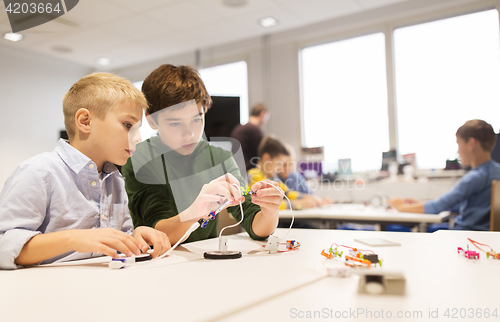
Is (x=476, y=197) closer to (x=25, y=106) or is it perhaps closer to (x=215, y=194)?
(x=215, y=194)

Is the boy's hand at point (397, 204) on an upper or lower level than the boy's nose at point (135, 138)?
lower

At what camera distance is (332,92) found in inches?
178

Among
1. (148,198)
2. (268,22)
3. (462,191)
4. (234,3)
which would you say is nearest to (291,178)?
(462,191)

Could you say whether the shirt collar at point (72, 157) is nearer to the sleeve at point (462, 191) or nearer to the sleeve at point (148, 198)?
the sleeve at point (148, 198)

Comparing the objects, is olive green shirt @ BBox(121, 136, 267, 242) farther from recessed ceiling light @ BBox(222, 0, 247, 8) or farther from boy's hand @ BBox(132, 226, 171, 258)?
recessed ceiling light @ BBox(222, 0, 247, 8)

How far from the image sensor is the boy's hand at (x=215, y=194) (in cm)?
84

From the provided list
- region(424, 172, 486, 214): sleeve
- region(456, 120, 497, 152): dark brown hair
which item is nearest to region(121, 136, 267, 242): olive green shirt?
region(424, 172, 486, 214): sleeve

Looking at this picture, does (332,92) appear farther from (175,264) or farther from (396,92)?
(175,264)

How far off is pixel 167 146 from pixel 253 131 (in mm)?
2822

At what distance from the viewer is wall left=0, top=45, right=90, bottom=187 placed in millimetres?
3105

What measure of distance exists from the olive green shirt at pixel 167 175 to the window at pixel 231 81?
3.98m

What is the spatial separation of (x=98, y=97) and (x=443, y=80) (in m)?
3.94

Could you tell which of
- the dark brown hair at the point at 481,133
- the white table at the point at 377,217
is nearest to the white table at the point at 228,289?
the white table at the point at 377,217

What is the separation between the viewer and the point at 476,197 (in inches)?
88.2
